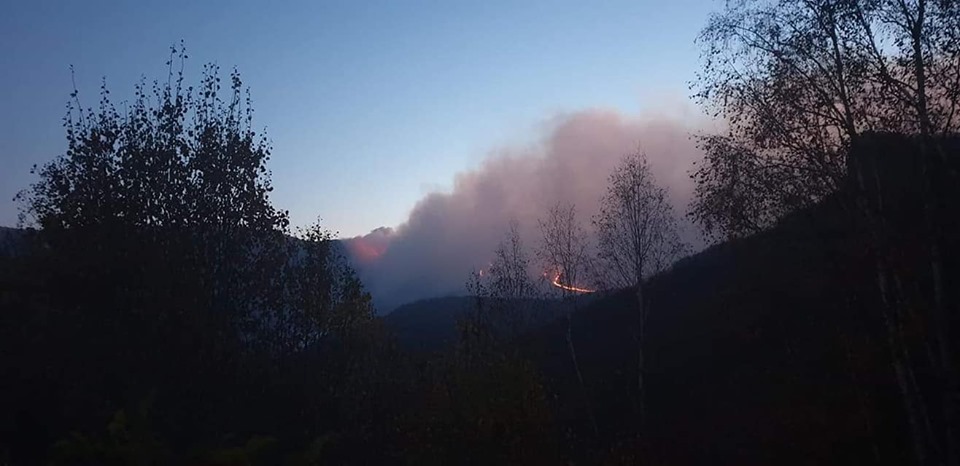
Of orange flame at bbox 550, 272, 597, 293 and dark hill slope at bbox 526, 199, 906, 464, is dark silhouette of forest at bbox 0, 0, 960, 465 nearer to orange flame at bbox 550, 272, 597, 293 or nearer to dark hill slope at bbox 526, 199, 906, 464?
dark hill slope at bbox 526, 199, 906, 464

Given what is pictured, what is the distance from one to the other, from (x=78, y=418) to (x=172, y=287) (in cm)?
300

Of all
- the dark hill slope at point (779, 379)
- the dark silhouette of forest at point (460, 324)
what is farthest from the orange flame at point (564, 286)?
the dark silhouette of forest at point (460, 324)

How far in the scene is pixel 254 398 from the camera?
18.8m

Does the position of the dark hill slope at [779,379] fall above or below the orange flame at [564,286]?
below

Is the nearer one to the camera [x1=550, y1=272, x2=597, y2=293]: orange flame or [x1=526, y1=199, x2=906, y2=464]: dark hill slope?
[x1=526, y1=199, x2=906, y2=464]: dark hill slope

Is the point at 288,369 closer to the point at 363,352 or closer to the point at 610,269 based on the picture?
the point at 363,352

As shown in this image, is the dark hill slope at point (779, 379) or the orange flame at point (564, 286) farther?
the orange flame at point (564, 286)

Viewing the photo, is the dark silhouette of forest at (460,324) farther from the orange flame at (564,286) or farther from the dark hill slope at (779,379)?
the orange flame at (564,286)

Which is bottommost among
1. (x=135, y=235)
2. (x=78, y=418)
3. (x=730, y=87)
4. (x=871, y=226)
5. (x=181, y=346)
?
(x=78, y=418)

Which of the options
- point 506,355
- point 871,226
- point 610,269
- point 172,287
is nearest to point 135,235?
point 172,287

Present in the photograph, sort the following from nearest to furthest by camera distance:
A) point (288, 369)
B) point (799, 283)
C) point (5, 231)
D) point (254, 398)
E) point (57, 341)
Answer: point (57, 341) → point (254, 398) → point (288, 369) → point (799, 283) → point (5, 231)

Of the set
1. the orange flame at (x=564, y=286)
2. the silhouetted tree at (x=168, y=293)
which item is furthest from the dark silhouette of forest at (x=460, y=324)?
the orange flame at (x=564, y=286)

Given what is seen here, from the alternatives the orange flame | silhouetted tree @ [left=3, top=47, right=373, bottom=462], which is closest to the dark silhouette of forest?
silhouetted tree @ [left=3, top=47, right=373, bottom=462]

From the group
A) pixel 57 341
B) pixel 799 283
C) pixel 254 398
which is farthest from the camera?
pixel 799 283
